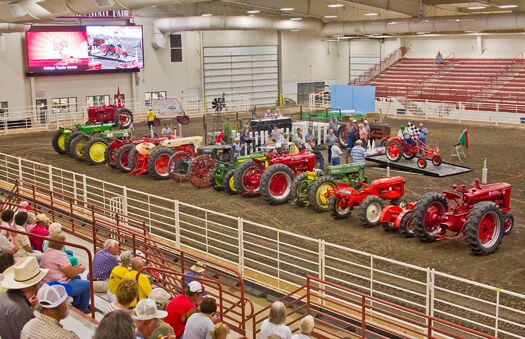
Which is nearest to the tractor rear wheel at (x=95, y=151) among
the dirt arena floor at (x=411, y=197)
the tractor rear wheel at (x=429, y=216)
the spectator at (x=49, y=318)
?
the dirt arena floor at (x=411, y=197)

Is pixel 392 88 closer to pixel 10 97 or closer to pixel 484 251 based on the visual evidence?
pixel 10 97

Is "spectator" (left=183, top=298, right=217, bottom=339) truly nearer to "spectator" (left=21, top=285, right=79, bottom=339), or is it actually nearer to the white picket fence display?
"spectator" (left=21, top=285, right=79, bottom=339)

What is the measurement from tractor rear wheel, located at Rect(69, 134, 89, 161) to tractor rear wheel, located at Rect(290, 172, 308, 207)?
892 cm

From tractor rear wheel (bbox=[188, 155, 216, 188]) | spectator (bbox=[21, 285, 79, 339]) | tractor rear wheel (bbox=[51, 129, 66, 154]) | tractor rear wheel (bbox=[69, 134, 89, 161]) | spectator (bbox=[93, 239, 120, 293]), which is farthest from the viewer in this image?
tractor rear wheel (bbox=[51, 129, 66, 154])

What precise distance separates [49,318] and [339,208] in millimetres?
9666

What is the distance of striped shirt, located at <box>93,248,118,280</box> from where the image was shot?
8.25 m

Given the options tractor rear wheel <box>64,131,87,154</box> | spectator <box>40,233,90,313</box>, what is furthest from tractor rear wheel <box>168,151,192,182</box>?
spectator <box>40,233,90,313</box>

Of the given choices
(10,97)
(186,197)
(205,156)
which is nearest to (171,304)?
(186,197)

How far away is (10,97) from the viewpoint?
103ft

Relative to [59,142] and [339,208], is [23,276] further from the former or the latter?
[59,142]

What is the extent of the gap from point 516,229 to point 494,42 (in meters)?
25.8

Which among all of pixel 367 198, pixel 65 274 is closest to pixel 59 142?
pixel 367 198

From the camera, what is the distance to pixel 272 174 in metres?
15.4

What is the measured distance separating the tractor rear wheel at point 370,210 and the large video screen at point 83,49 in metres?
22.5
